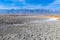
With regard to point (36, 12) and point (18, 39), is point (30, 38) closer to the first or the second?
point (18, 39)

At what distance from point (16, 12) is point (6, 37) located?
2134 cm

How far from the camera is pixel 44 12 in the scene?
2900 cm

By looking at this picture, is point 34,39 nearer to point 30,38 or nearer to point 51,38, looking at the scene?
point 30,38

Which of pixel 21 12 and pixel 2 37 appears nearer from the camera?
pixel 2 37

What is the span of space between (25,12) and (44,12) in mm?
3216

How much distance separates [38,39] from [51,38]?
601 mm

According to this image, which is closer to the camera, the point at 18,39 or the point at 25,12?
the point at 18,39

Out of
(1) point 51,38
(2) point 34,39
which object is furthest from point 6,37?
(1) point 51,38

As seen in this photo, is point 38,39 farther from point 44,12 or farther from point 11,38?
point 44,12

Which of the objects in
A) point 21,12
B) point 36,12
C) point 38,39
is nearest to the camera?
point 38,39

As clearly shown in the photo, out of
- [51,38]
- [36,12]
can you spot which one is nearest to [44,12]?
[36,12]

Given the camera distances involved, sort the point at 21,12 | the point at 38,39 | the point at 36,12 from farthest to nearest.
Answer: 1. the point at 36,12
2. the point at 21,12
3. the point at 38,39

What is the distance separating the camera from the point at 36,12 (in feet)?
100

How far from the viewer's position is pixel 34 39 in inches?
285
